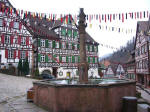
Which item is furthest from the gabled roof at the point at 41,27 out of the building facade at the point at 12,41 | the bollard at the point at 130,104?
the bollard at the point at 130,104

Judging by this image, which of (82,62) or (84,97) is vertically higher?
(82,62)

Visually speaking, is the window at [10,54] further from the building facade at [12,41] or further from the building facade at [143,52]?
the building facade at [143,52]

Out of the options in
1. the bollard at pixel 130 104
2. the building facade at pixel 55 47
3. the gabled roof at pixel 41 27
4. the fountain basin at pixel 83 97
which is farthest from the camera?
the gabled roof at pixel 41 27

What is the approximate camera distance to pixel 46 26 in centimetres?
3384

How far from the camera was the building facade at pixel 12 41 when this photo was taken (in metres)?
28.2

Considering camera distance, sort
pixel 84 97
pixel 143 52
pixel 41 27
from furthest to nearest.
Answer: pixel 41 27 < pixel 143 52 < pixel 84 97

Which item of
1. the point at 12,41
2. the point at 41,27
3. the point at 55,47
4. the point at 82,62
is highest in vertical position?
the point at 41,27

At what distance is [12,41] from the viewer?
28688 mm

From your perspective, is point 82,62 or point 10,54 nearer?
point 82,62

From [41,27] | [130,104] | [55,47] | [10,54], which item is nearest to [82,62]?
[130,104]

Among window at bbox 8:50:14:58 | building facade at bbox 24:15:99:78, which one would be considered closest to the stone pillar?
building facade at bbox 24:15:99:78

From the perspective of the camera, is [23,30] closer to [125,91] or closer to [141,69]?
Result: [141,69]

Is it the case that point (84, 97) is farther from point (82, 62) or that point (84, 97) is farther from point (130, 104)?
point (82, 62)

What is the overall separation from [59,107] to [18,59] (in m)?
24.0
